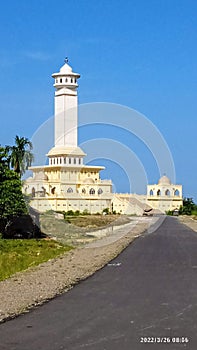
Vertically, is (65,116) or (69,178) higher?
(65,116)

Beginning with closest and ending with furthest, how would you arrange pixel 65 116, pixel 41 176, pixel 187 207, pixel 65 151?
pixel 65 151 → pixel 41 176 → pixel 65 116 → pixel 187 207

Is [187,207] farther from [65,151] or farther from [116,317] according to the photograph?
[116,317]

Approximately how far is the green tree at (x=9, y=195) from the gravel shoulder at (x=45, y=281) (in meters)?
11.4

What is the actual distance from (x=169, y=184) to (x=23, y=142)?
167 feet

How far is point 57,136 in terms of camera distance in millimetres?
88688

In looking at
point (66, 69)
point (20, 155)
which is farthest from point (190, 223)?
point (66, 69)

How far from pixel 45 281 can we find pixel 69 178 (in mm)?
68515

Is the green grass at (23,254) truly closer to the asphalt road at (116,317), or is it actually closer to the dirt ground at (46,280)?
the dirt ground at (46,280)

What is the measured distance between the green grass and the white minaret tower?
5201cm

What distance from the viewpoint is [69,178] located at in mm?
85438

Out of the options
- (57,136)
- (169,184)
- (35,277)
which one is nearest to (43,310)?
(35,277)

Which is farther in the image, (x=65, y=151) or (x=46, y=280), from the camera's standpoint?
(x=65, y=151)

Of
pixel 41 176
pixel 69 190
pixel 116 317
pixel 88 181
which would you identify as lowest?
pixel 116 317

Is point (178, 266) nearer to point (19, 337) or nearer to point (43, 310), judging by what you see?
point (43, 310)
